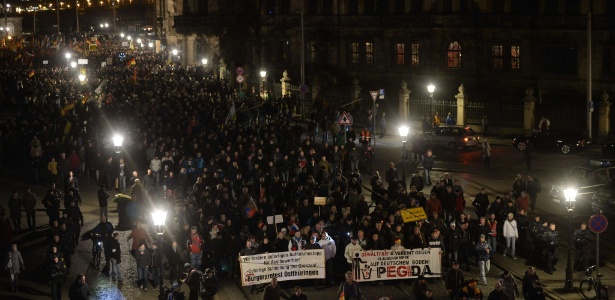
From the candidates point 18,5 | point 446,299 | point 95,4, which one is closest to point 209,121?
point 446,299

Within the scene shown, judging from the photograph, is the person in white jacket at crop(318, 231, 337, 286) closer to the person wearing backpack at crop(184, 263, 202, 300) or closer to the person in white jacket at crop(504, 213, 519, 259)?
the person wearing backpack at crop(184, 263, 202, 300)

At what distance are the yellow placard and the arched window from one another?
122 feet

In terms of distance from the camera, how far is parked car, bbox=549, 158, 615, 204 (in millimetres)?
29156

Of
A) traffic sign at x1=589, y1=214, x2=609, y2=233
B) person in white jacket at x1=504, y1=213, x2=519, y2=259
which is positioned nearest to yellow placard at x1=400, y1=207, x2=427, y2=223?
person in white jacket at x1=504, y1=213, x2=519, y2=259

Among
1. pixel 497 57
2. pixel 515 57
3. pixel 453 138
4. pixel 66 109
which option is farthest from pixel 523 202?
pixel 497 57

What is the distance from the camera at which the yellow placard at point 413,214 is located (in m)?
24.1

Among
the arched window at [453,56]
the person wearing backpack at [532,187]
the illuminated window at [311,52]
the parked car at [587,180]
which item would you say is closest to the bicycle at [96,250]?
the person wearing backpack at [532,187]

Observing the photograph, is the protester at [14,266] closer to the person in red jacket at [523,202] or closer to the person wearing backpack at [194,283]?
the person wearing backpack at [194,283]

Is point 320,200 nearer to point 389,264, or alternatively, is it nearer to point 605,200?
point 389,264

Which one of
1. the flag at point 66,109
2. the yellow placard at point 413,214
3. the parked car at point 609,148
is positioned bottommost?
the parked car at point 609,148

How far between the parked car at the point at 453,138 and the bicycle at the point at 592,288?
63.2ft

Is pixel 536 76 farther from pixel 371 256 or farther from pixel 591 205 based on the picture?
pixel 371 256

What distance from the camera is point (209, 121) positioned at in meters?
43.6

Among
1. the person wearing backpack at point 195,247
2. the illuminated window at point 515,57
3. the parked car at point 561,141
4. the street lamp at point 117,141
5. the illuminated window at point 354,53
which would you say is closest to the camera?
the person wearing backpack at point 195,247
